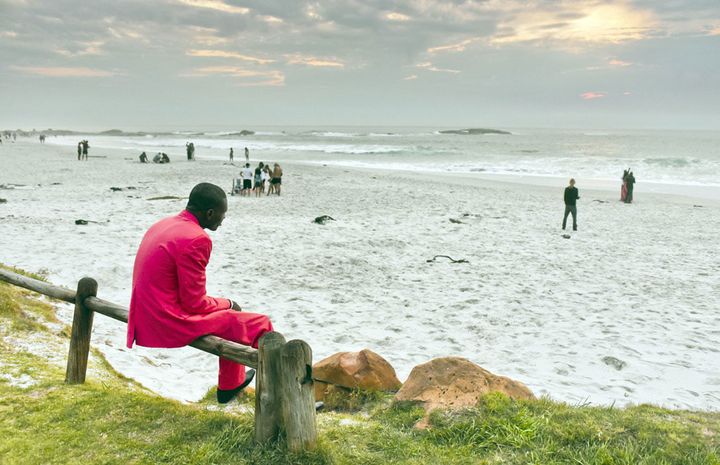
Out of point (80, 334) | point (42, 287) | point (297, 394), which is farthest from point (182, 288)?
point (42, 287)

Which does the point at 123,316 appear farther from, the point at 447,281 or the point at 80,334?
the point at 447,281

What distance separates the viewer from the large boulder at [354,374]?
5074mm

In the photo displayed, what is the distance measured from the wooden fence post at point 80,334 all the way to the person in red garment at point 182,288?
0.97m

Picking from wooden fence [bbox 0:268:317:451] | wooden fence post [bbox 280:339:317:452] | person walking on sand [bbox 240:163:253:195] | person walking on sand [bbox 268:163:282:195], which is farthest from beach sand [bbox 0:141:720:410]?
wooden fence post [bbox 280:339:317:452]

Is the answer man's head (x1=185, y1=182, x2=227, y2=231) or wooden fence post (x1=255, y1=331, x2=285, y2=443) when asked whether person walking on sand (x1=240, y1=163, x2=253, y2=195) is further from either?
wooden fence post (x1=255, y1=331, x2=285, y2=443)

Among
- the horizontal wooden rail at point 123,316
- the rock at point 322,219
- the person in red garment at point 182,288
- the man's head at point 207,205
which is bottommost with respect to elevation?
the rock at point 322,219

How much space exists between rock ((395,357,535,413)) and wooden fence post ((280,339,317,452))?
1279mm

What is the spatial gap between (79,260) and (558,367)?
9.35 metres

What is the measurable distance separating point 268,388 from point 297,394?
0.69 feet

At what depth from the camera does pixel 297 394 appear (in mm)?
3371

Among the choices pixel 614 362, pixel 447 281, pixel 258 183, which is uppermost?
pixel 258 183

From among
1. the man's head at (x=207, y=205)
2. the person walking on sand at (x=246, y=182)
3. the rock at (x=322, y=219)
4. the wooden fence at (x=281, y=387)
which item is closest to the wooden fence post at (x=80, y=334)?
the man's head at (x=207, y=205)

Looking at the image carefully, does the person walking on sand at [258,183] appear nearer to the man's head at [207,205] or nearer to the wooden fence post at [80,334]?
the wooden fence post at [80,334]

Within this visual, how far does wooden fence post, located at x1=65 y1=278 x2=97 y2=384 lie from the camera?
458cm
